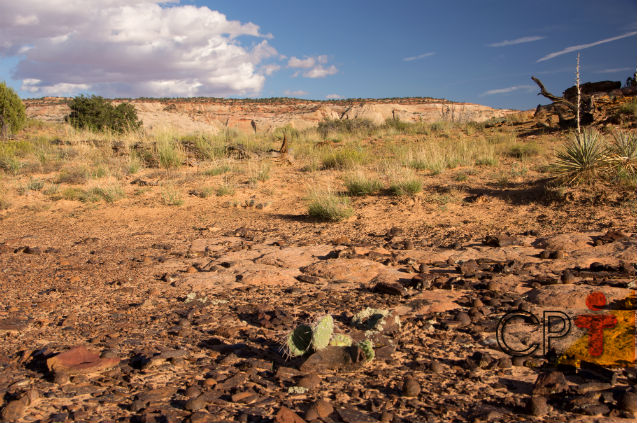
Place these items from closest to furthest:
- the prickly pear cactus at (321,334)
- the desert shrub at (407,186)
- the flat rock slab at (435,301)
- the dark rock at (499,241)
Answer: the prickly pear cactus at (321,334) < the flat rock slab at (435,301) < the dark rock at (499,241) < the desert shrub at (407,186)

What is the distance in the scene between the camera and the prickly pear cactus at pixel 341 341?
113 inches

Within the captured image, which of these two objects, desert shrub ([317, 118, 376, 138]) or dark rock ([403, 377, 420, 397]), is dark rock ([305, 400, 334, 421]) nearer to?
dark rock ([403, 377, 420, 397])

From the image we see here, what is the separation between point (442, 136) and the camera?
55.5ft

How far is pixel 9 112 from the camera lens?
1730cm

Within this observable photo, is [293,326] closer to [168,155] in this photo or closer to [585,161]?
[585,161]

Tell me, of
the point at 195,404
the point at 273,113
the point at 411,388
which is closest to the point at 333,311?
the point at 411,388

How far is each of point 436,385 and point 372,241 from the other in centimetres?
351

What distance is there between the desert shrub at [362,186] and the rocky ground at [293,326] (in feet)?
7.91

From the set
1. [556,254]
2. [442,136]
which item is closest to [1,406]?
[556,254]

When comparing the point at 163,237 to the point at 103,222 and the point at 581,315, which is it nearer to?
the point at 103,222

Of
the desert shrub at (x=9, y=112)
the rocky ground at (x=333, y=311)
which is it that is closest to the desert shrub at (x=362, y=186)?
the rocky ground at (x=333, y=311)

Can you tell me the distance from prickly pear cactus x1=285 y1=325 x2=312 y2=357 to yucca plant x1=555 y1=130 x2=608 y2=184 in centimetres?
624

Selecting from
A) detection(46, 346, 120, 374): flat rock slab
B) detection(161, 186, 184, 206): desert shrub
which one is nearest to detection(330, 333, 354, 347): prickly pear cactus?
detection(46, 346, 120, 374): flat rock slab

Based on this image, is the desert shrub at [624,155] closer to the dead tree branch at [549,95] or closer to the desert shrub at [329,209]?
the desert shrub at [329,209]
